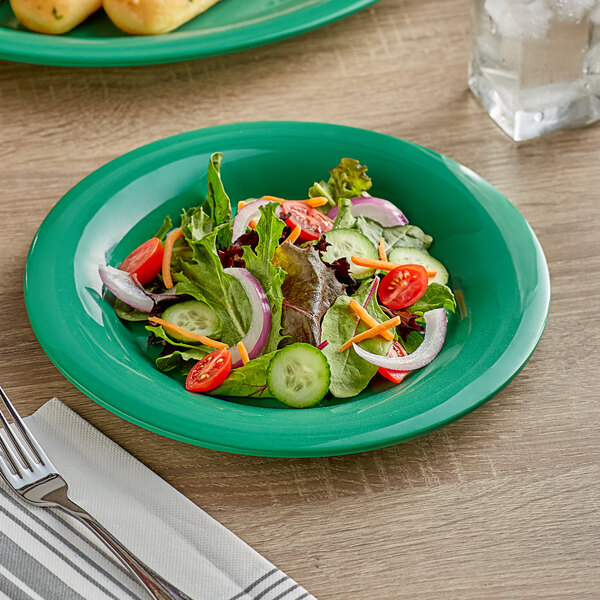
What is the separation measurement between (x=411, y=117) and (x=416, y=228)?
442mm

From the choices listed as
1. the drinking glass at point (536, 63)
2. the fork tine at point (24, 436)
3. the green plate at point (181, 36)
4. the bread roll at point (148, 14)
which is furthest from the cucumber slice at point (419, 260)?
the bread roll at point (148, 14)

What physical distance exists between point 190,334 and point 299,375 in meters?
0.19

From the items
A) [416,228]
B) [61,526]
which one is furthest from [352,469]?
[416,228]

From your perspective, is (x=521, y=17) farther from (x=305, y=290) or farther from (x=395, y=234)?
(x=305, y=290)

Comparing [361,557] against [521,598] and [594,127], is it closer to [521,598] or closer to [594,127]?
[521,598]

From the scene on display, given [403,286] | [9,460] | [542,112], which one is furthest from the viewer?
[542,112]

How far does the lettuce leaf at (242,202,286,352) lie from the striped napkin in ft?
0.93

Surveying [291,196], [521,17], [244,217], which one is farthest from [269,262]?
[521,17]

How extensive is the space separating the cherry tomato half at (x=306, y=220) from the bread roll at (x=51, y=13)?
33.3 inches

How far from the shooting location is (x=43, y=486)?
98cm

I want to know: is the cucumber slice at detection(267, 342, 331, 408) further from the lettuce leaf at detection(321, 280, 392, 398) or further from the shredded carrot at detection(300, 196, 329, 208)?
the shredded carrot at detection(300, 196, 329, 208)

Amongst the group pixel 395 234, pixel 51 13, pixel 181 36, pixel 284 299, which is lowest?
pixel 395 234

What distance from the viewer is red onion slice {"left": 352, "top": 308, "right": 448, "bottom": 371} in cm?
111

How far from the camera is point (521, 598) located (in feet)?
3.01
